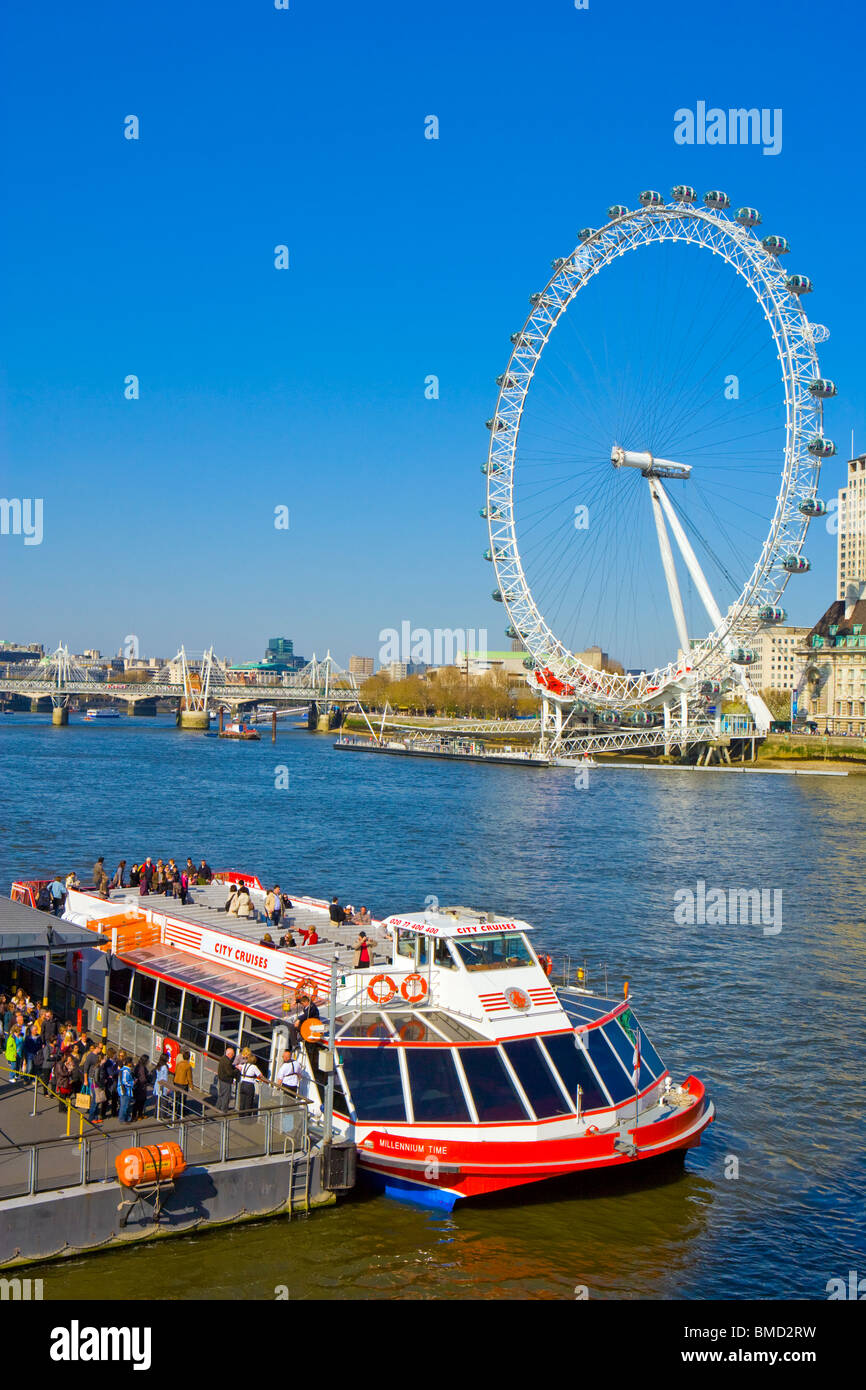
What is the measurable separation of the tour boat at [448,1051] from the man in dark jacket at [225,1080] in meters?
0.57

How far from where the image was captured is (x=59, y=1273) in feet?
44.0

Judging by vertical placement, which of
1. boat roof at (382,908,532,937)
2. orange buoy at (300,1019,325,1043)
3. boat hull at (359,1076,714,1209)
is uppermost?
boat roof at (382,908,532,937)

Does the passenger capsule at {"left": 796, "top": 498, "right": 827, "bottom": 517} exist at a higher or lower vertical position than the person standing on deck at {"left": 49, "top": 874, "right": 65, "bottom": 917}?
higher

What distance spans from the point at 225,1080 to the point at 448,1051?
2.99 metres

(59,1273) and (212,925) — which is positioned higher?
(212,925)

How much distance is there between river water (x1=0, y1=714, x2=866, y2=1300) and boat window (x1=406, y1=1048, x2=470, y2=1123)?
1306mm

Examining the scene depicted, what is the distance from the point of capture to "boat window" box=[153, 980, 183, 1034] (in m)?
19.6

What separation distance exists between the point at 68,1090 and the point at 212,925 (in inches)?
212

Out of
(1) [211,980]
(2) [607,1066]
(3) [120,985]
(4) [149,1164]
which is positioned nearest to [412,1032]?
(2) [607,1066]

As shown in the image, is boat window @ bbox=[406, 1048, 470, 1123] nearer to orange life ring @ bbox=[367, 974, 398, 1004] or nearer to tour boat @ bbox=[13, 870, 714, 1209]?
tour boat @ bbox=[13, 870, 714, 1209]

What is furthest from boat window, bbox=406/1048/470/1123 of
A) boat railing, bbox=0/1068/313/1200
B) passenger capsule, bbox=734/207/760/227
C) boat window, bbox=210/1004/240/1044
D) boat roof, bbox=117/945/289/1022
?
passenger capsule, bbox=734/207/760/227

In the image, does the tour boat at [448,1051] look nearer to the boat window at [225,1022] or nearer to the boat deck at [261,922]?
the boat window at [225,1022]
